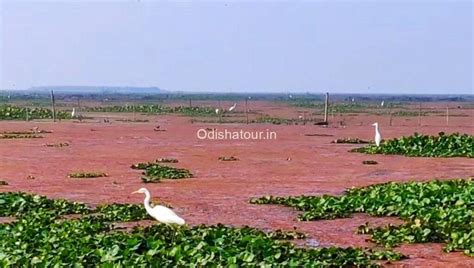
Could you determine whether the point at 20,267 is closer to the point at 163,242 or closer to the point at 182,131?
the point at 163,242

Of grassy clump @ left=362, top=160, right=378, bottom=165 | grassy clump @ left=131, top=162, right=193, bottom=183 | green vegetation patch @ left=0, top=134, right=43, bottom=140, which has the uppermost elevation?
grassy clump @ left=131, top=162, right=193, bottom=183

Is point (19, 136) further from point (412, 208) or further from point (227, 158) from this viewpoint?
point (412, 208)

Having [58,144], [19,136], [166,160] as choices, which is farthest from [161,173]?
[19,136]

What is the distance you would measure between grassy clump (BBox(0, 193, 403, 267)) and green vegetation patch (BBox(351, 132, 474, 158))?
627 inches

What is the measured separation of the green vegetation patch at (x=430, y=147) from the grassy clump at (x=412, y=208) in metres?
10.4

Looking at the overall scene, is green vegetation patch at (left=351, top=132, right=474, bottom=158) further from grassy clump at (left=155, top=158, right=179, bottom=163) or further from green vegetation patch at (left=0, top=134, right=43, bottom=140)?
green vegetation patch at (left=0, top=134, right=43, bottom=140)

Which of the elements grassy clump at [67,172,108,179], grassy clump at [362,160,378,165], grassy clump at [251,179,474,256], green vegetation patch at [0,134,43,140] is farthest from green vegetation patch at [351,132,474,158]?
green vegetation patch at [0,134,43,140]

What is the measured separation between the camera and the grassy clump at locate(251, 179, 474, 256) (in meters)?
12.0

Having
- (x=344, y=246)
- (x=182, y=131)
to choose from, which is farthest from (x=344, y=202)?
(x=182, y=131)

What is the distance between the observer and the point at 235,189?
18594 millimetres

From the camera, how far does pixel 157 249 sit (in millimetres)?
9883

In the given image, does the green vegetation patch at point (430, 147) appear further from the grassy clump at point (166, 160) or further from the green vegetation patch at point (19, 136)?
the green vegetation patch at point (19, 136)

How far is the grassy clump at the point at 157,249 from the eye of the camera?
9.50 metres

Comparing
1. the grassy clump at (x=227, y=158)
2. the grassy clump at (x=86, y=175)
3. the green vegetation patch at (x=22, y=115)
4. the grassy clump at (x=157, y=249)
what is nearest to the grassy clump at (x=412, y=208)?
the grassy clump at (x=157, y=249)
